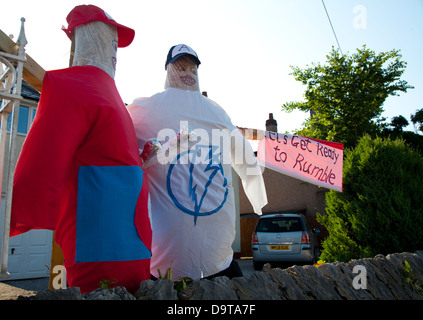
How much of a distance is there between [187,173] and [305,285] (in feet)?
3.65

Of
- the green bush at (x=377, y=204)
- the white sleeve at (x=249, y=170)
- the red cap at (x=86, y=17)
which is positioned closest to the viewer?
the red cap at (x=86, y=17)

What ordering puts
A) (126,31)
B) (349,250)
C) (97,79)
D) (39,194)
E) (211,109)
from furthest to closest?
1. (349,250)
2. (211,109)
3. (126,31)
4. (97,79)
5. (39,194)

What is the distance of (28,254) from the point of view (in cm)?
1065

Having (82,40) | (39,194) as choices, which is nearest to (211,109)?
(82,40)

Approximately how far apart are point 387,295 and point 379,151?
2463 millimetres

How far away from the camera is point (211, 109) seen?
115 inches

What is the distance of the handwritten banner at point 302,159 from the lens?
492cm

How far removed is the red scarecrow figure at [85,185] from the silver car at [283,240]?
875 cm

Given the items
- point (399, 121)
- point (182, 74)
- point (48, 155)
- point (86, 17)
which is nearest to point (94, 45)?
point (86, 17)

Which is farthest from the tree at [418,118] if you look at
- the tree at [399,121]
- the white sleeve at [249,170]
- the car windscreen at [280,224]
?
the white sleeve at [249,170]

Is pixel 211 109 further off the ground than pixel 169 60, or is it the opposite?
pixel 169 60

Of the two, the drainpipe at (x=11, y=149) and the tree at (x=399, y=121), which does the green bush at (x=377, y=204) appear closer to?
the drainpipe at (x=11, y=149)
